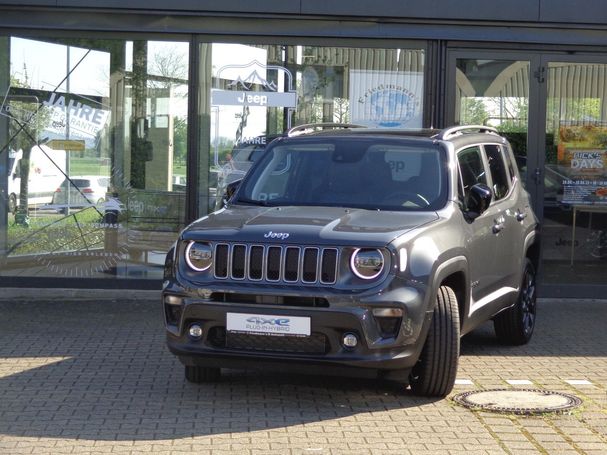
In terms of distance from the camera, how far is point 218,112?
11969 mm

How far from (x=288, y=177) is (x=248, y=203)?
384mm

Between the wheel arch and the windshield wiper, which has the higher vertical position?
the windshield wiper

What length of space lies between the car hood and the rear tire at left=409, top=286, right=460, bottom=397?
1.85 feet

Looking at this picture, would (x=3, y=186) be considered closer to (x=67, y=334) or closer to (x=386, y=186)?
(x=67, y=334)

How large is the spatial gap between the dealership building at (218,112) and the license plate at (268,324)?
17.4ft

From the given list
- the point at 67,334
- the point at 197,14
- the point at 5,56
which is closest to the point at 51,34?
the point at 5,56

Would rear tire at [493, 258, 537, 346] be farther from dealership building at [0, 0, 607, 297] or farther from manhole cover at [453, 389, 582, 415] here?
dealership building at [0, 0, 607, 297]

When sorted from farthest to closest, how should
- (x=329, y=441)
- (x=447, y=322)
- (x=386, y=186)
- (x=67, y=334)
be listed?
1. (x=67, y=334)
2. (x=386, y=186)
3. (x=447, y=322)
4. (x=329, y=441)

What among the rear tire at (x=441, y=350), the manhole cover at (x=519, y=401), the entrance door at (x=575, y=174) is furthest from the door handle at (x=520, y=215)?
the entrance door at (x=575, y=174)

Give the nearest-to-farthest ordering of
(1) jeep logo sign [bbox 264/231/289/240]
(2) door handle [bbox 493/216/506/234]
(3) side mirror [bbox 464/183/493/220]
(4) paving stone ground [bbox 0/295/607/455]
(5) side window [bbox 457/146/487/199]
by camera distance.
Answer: (4) paving stone ground [bbox 0/295/607/455] < (1) jeep logo sign [bbox 264/231/289/240] < (3) side mirror [bbox 464/183/493/220] < (5) side window [bbox 457/146/487/199] < (2) door handle [bbox 493/216/506/234]

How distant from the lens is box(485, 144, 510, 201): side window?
8.88m

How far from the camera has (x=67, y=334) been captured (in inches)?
379

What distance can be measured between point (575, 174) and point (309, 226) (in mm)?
6010

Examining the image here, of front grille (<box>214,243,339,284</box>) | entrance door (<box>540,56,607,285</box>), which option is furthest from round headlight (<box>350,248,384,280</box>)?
entrance door (<box>540,56,607,285</box>)
